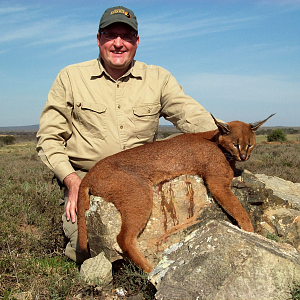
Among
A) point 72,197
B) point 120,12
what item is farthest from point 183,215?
point 120,12

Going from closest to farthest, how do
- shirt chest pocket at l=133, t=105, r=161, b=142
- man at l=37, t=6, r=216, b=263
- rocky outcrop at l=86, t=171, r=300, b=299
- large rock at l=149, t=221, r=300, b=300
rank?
large rock at l=149, t=221, r=300, b=300 → rocky outcrop at l=86, t=171, r=300, b=299 → man at l=37, t=6, r=216, b=263 → shirt chest pocket at l=133, t=105, r=161, b=142

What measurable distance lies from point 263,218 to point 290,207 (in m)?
0.64

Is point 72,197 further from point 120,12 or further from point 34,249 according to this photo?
point 120,12

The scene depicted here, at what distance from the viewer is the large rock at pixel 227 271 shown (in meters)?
2.77

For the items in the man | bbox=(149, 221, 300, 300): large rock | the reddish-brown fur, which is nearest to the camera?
bbox=(149, 221, 300, 300): large rock

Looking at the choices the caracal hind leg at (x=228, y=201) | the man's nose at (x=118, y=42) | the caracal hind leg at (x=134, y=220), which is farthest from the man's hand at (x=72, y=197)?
the man's nose at (x=118, y=42)

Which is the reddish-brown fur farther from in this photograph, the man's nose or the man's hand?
the man's nose

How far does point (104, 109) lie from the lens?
5266 millimetres

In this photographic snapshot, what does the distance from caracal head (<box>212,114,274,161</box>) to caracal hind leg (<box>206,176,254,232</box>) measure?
15.8 inches

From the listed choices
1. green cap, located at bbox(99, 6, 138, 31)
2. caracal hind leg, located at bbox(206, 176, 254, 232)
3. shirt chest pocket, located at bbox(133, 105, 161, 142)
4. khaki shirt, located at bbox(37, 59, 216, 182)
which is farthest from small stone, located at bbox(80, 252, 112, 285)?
green cap, located at bbox(99, 6, 138, 31)

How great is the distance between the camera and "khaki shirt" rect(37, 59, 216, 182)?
5.21m

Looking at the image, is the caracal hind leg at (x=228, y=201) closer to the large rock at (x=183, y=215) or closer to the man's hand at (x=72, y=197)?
the large rock at (x=183, y=215)

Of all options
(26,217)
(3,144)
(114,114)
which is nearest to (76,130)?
(114,114)

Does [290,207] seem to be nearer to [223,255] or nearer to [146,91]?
[223,255]
